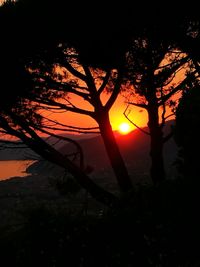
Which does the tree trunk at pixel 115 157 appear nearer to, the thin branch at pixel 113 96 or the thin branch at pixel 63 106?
the thin branch at pixel 113 96

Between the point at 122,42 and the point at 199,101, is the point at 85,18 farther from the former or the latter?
the point at 199,101

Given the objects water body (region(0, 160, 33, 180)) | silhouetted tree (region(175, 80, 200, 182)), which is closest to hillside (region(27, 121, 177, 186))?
water body (region(0, 160, 33, 180))

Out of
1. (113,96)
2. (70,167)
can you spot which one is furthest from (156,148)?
(70,167)

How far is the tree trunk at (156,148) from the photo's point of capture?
12.0 m

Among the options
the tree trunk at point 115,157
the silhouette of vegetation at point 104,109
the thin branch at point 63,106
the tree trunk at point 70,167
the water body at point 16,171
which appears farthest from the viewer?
the water body at point 16,171

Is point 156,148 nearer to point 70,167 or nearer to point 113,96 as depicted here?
point 113,96

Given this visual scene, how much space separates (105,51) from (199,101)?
2631mm

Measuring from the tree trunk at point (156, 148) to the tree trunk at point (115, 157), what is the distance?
2.47 feet

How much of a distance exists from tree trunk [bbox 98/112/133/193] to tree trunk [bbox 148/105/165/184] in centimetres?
75

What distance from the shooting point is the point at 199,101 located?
9.45 metres

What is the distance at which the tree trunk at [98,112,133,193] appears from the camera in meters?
12.0

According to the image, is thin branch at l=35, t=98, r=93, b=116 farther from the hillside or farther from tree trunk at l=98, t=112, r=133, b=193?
the hillside

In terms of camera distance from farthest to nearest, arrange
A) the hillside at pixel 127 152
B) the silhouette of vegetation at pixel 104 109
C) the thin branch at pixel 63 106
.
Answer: the hillside at pixel 127 152, the thin branch at pixel 63 106, the silhouette of vegetation at pixel 104 109

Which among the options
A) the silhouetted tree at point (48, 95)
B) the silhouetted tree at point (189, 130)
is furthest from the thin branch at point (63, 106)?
the silhouetted tree at point (189, 130)
